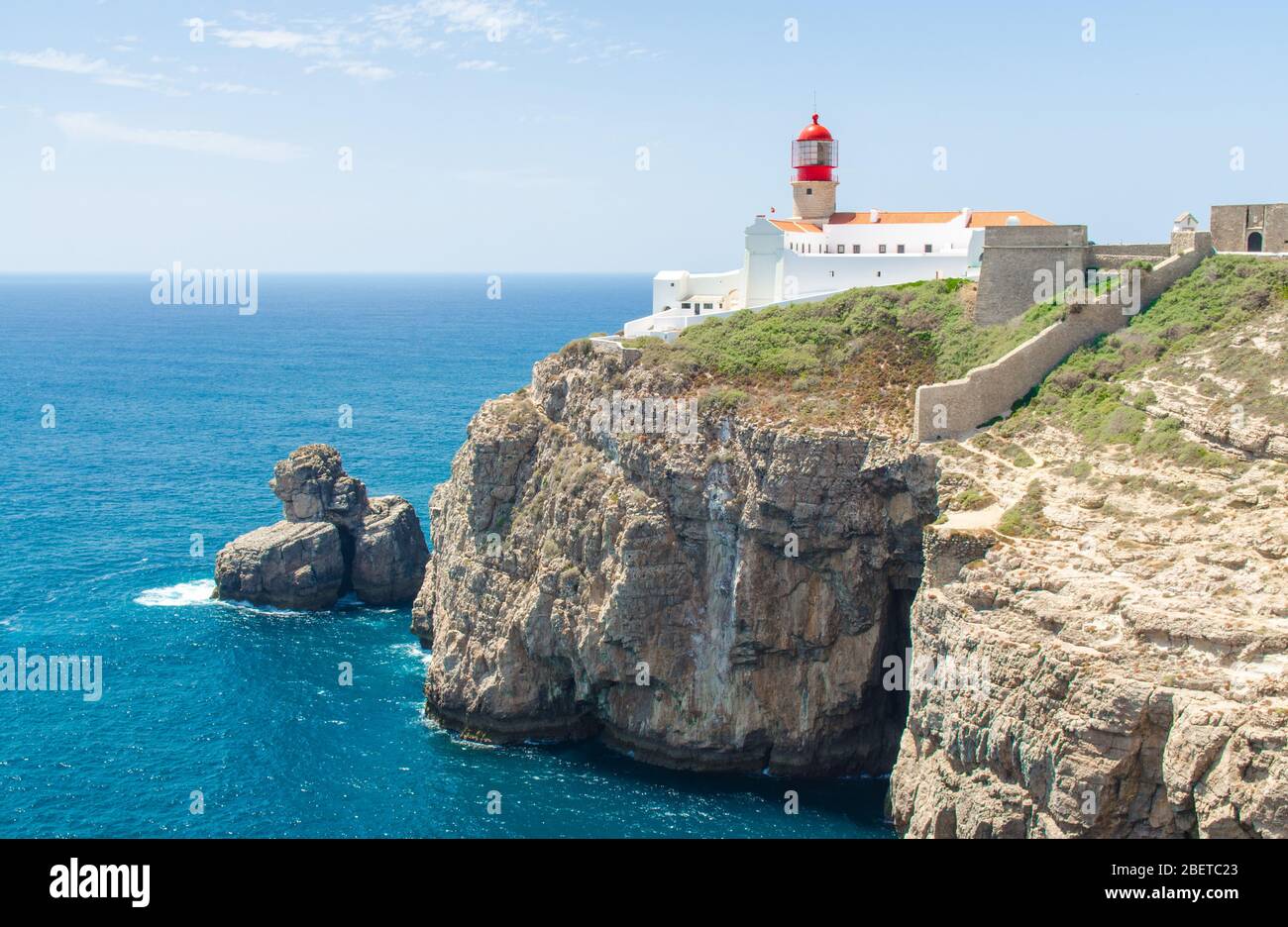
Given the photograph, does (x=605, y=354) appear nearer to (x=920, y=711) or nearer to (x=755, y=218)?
(x=755, y=218)

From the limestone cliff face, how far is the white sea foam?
17287 mm

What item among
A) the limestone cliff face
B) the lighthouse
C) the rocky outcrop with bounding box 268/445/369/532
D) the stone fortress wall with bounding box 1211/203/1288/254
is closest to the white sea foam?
the rocky outcrop with bounding box 268/445/369/532

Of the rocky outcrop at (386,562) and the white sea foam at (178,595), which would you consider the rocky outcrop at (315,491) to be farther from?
the white sea foam at (178,595)

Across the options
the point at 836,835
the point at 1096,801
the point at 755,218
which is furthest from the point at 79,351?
the point at 1096,801

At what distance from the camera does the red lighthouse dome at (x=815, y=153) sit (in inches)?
2370

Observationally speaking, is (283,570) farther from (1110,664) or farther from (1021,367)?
(1110,664)

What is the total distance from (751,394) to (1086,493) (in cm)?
1367

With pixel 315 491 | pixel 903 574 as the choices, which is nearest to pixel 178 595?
pixel 315 491

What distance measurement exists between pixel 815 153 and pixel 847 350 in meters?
18.7

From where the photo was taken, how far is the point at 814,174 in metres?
60.4

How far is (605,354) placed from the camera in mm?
48469

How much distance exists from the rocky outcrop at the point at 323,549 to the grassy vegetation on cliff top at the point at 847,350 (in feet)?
60.3

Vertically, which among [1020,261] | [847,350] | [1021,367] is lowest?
[1021,367]

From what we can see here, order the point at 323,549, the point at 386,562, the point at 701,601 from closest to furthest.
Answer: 1. the point at 701,601
2. the point at 323,549
3. the point at 386,562
